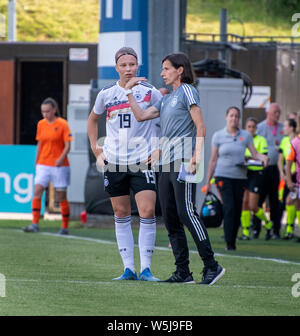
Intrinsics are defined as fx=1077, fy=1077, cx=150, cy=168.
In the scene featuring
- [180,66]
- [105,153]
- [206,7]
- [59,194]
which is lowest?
[59,194]

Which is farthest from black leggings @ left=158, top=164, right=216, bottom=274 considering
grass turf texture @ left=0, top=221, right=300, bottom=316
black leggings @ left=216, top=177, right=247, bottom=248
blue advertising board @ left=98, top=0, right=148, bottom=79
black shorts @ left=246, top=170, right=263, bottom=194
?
blue advertising board @ left=98, top=0, right=148, bottom=79

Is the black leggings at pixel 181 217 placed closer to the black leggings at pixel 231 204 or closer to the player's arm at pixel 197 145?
the player's arm at pixel 197 145

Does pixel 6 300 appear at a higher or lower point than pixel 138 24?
lower

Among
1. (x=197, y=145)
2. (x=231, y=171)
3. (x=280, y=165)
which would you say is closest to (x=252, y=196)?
(x=280, y=165)

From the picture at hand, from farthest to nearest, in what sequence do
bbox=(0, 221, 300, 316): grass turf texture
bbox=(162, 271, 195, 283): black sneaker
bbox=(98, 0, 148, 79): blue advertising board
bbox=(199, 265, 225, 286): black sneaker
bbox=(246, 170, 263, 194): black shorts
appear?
bbox=(98, 0, 148, 79): blue advertising board < bbox=(246, 170, 263, 194): black shorts < bbox=(162, 271, 195, 283): black sneaker < bbox=(199, 265, 225, 286): black sneaker < bbox=(0, 221, 300, 316): grass turf texture

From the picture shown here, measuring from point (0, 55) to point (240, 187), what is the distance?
1239cm

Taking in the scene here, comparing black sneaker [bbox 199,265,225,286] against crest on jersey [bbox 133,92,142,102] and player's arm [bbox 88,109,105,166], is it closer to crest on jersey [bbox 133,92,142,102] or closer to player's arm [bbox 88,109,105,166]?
player's arm [bbox 88,109,105,166]

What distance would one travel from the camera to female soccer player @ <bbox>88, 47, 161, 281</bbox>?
909 cm

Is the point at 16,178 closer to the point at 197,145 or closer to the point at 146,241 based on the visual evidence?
the point at 146,241

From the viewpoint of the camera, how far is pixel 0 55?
81.9ft

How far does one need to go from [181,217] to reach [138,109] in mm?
960

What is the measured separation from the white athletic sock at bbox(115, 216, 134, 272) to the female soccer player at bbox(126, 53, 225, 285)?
46cm
